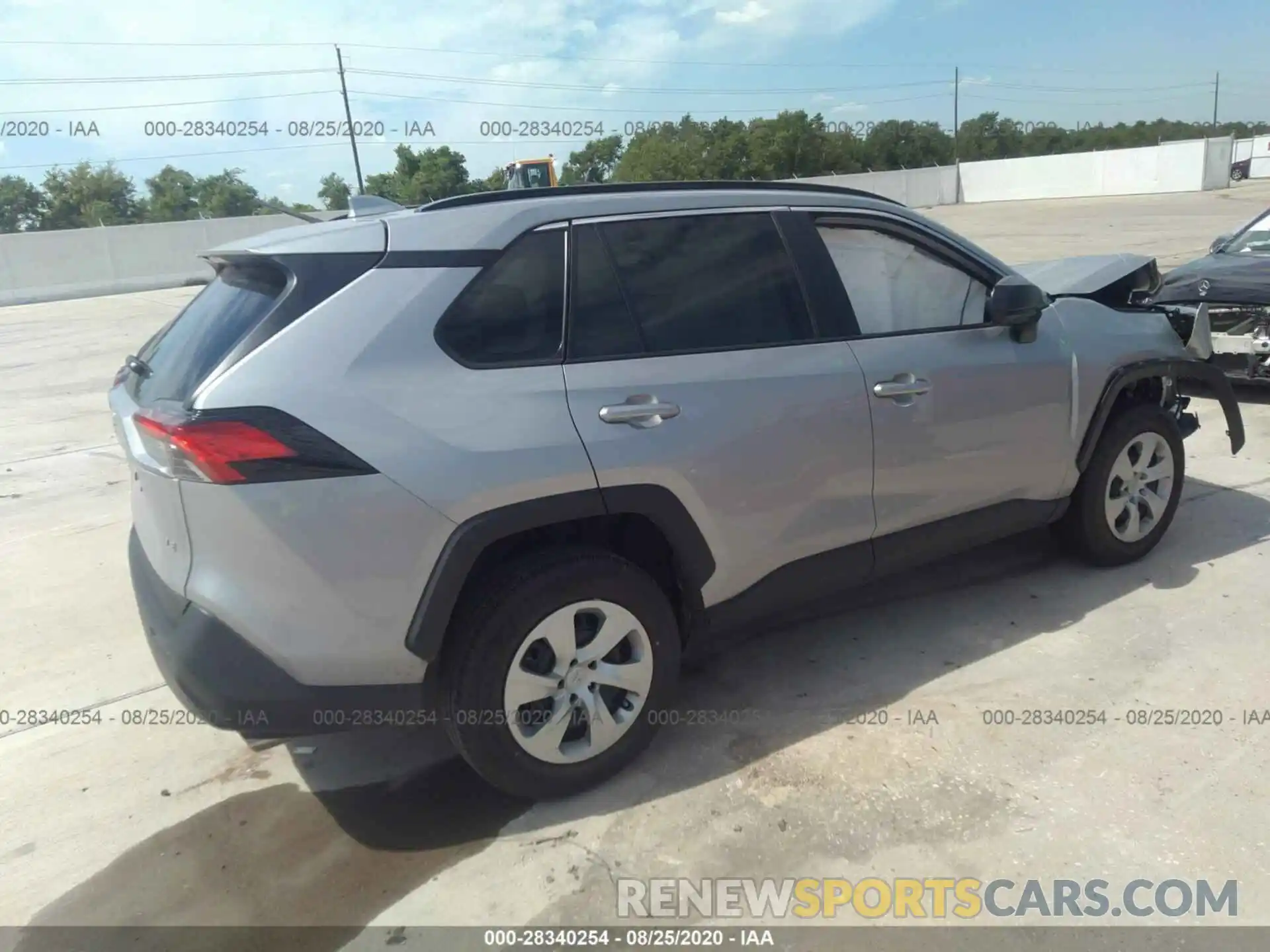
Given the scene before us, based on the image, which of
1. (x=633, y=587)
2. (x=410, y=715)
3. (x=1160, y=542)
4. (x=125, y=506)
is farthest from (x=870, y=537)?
(x=125, y=506)

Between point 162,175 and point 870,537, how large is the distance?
2284 inches

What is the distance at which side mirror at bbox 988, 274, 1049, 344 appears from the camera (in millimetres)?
3557

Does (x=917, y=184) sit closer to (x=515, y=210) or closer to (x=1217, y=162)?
(x=1217, y=162)

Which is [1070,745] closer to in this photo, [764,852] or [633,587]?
[764,852]

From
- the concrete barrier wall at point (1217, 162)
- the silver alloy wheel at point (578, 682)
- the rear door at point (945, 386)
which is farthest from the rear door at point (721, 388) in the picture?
the concrete barrier wall at point (1217, 162)

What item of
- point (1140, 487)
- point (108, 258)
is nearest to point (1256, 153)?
point (108, 258)

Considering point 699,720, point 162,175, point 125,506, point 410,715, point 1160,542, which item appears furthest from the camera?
point 162,175

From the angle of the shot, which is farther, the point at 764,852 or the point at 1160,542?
the point at 1160,542

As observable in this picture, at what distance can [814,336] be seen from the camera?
10.7 feet

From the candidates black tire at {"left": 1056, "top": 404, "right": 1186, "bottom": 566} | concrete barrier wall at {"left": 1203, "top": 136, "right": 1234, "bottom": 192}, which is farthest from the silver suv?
concrete barrier wall at {"left": 1203, "top": 136, "right": 1234, "bottom": 192}

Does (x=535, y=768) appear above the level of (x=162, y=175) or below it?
below

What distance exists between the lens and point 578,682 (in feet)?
9.41

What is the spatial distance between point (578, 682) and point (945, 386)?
5.85ft

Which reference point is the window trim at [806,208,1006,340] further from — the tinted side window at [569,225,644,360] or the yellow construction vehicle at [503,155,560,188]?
the yellow construction vehicle at [503,155,560,188]
